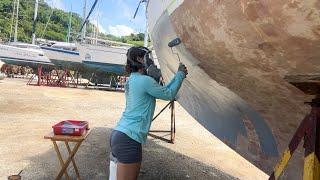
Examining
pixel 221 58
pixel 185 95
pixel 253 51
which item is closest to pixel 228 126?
pixel 185 95

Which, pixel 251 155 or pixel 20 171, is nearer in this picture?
pixel 251 155

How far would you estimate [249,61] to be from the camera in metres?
2.82

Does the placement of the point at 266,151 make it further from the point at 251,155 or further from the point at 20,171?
the point at 20,171

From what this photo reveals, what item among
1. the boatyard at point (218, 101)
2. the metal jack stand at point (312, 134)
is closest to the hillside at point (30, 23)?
the boatyard at point (218, 101)

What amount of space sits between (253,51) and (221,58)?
441 mm

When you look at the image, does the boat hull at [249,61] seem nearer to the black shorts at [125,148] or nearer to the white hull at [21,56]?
the black shorts at [125,148]

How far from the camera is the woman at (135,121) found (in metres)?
3.59

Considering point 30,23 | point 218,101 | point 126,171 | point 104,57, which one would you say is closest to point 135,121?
point 126,171

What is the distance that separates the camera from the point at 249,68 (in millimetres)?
2926

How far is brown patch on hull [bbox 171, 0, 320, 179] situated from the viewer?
2247 millimetres

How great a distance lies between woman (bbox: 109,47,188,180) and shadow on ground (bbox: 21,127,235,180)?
221 centimetres

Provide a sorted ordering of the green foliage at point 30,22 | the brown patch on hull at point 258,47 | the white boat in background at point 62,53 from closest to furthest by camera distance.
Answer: the brown patch on hull at point 258,47 < the white boat in background at point 62,53 < the green foliage at point 30,22

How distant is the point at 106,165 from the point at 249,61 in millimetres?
3954

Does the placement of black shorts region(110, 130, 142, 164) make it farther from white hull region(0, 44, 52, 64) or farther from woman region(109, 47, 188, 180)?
white hull region(0, 44, 52, 64)
